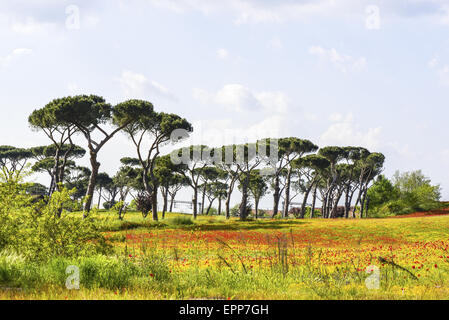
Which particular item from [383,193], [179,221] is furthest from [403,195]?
[179,221]

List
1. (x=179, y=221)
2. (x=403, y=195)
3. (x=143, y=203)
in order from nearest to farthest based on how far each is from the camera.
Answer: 1. (x=179, y=221)
2. (x=143, y=203)
3. (x=403, y=195)

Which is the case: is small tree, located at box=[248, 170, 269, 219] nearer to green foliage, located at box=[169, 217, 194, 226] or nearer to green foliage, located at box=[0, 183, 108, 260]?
green foliage, located at box=[169, 217, 194, 226]

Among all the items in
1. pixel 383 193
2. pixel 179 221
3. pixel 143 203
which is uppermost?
pixel 383 193

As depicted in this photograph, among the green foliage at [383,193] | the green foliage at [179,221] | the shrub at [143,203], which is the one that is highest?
the green foliage at [383,193]

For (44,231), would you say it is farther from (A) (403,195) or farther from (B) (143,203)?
(A) (403,195)

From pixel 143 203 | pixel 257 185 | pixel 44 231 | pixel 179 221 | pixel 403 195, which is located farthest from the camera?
pixel 257 185

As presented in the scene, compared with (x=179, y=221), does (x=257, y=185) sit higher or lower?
higher

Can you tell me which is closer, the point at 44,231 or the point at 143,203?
the point at 44,231

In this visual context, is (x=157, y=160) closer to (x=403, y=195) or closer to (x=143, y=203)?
(x=143, y=203)

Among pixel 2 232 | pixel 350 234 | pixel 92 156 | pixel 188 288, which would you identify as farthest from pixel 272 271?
pixel 92 156

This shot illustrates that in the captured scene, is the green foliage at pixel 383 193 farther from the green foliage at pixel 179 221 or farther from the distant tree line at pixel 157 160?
the green foliage at pixel 179 221

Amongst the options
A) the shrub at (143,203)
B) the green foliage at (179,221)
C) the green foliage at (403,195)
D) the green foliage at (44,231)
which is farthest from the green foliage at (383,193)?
the green foliage at (44,231)

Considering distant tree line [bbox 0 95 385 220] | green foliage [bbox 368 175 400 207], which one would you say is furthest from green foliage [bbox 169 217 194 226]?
green foliage [bbox 368 175 400 207]
